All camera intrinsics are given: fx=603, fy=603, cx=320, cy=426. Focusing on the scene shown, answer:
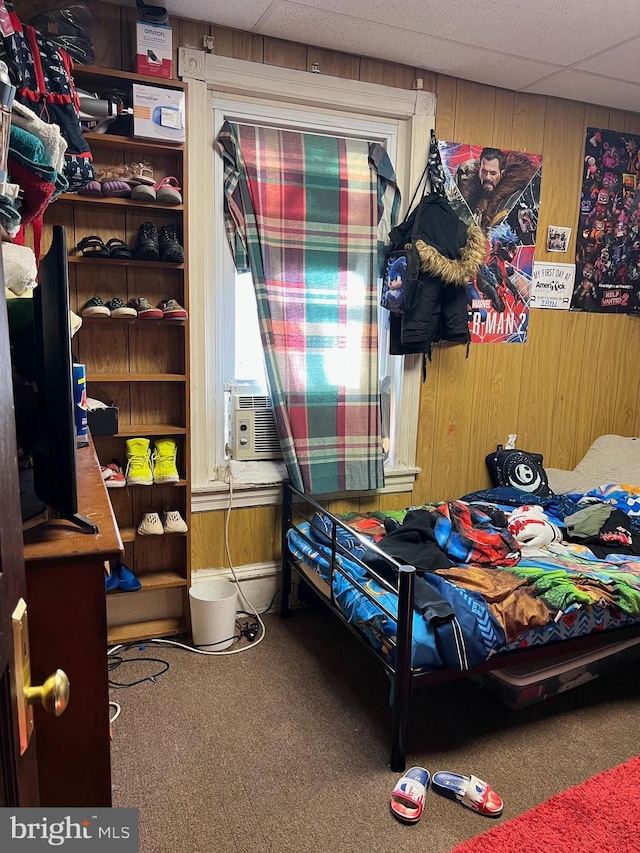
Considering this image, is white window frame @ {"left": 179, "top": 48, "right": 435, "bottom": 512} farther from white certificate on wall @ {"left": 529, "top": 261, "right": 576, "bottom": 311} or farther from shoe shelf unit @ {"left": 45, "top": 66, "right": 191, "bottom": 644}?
white certificate on wall @ {"left": 529, "top": 261, "right": 576, "bottom": 311}

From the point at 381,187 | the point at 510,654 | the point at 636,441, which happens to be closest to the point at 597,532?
the point at 510,654

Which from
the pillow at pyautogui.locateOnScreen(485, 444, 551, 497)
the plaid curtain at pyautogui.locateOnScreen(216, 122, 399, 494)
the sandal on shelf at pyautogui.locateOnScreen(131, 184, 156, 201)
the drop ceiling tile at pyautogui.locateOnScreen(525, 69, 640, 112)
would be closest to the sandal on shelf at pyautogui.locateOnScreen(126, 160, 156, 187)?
the sandal on shelf at pyautogui.locateOnScreen(131, 184, 156, 201)

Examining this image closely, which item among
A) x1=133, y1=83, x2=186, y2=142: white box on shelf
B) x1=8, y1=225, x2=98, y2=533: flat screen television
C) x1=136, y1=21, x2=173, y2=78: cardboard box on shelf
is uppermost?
x1=136, y1=21, x2=173, y2=78: cardboard box on shelf

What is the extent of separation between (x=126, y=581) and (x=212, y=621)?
39 centimetres

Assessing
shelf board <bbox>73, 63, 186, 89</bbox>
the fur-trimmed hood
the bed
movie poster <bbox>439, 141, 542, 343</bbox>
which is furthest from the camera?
movie poster <bbox>439, 141, 542, 343</bbox>

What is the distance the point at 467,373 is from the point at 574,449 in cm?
93

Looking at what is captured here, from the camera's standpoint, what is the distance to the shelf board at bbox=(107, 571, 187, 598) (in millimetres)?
2564

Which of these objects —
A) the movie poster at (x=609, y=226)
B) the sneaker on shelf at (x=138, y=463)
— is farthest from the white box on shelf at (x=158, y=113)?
the movie poster at (x=609, y=226)

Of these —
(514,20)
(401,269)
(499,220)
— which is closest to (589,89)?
(499,220)

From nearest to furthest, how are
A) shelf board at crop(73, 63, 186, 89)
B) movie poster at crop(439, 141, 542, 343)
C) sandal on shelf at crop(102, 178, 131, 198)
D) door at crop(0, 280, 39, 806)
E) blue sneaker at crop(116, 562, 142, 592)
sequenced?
door at crop(0, 280, 39, 806)
shelf board at crop(73, 63, 186, 89)
sandal on shelf at crop(102, 178, 131, 198)
blue sneaker at crop(116, 562, 142, 592)
movie poster at crop(439, 141, 542, 343)

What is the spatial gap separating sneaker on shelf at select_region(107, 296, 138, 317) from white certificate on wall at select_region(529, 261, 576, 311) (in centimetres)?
210

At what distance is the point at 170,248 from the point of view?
235cm

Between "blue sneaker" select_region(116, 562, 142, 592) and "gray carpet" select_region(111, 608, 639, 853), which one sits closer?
"gray carpet" select_region(111, 608, 639, 853)

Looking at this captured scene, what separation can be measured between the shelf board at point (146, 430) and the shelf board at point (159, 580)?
641 mm
